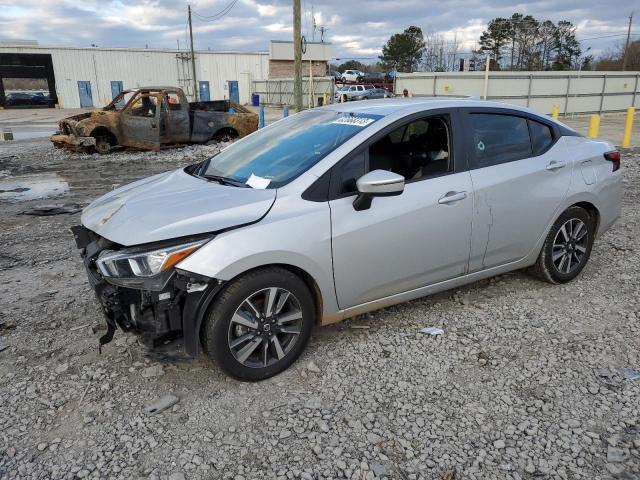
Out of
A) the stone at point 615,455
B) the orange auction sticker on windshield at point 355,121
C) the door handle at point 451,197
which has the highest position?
the orange auction sticker on windshield at point 355,121

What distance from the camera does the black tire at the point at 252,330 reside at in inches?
118

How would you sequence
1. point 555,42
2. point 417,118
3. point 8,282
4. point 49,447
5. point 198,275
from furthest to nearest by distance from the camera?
point 555,42
point 8,282
point 417,118
point 198,275
point 49,447

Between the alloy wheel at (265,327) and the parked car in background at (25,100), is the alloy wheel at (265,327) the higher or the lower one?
the lower one

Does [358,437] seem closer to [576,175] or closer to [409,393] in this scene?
[409,393]

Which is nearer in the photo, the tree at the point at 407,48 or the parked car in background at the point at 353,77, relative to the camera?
the parked car in background at the point at 353,77

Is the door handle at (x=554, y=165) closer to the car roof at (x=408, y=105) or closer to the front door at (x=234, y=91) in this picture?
the car roof at (x=408, y=105)

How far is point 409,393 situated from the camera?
3.17m

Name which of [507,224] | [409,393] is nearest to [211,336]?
[409,393]

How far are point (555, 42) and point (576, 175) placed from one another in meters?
66.3

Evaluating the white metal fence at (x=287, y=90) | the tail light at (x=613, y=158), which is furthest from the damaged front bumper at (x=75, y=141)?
the white metal fence at (x=287, y=90)

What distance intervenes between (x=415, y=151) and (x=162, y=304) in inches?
85.1

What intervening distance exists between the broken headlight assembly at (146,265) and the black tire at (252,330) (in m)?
0.32

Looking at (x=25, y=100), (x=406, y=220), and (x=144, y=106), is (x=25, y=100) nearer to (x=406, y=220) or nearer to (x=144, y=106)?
(x=144, y=106)

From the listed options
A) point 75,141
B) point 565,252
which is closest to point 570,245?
point 565,252
